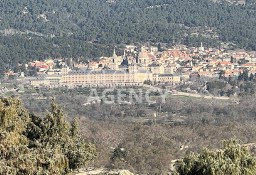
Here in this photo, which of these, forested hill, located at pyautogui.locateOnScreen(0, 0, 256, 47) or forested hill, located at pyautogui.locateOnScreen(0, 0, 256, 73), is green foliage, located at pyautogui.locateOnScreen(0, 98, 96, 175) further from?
forested hill, located at pyautogui.locateOnScreen(0, 0, 256, 47)

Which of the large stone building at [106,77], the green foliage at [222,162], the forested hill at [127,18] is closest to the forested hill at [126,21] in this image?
the forested hill at [127,18]

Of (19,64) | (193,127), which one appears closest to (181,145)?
(193,127)

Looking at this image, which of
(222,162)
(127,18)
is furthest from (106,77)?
(222,162)

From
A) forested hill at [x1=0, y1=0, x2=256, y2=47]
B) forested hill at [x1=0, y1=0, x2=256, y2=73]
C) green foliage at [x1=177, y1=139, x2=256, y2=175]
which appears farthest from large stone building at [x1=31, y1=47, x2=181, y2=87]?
green foliage at [x1=177, y1=139, x2=256, y2=175]

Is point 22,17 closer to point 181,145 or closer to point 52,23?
point 52,23

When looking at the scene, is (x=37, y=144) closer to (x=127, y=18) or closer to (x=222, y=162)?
(x=222, y=162)

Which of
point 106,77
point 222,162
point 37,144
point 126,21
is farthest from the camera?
point 126,21

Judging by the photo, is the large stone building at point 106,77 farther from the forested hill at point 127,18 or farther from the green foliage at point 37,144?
the green foliage at point 37,144
